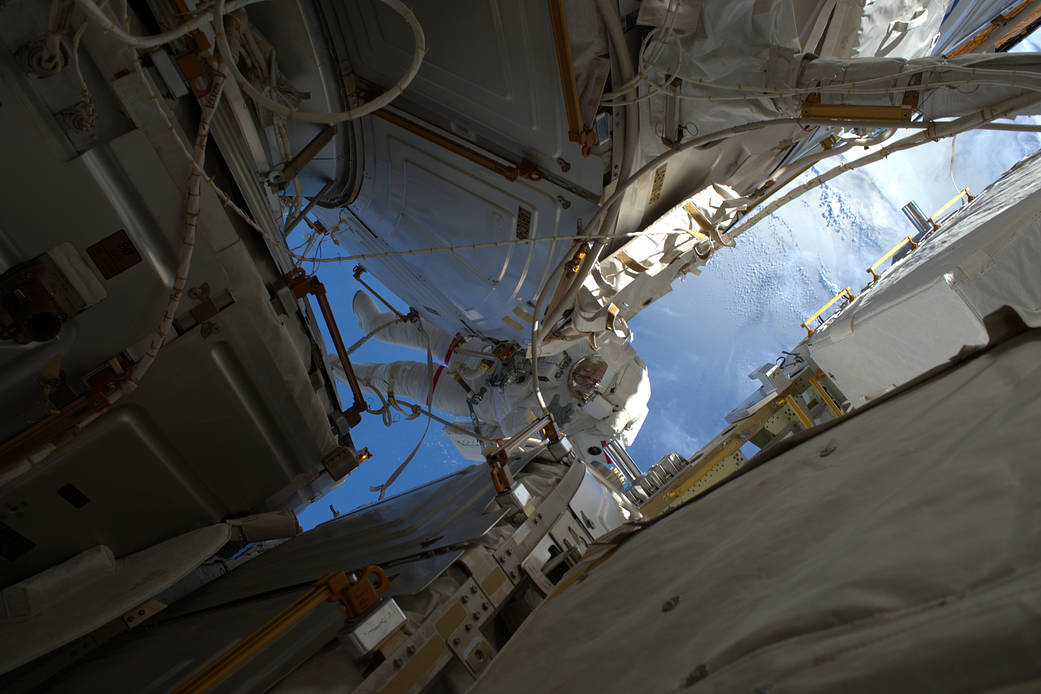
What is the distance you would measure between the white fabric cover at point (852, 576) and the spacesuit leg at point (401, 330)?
340 cm

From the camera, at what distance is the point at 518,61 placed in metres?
2.63

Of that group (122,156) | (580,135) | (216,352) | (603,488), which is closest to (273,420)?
(216,352)

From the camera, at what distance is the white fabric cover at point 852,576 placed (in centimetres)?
55

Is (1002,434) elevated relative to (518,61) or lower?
lower

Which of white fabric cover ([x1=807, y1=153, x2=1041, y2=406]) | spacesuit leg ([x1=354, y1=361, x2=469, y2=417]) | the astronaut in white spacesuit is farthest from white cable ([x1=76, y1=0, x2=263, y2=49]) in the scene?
spacesuit leg ([x1=354, y1=361, x2=469, y2=417])

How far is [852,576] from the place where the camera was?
2.22 feet

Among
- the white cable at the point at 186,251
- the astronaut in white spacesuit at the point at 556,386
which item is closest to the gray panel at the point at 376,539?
the white cable at the point at 186,251

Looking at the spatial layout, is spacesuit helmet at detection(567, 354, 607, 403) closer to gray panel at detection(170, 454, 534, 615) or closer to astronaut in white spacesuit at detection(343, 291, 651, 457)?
astronaut in white spacesuit at detection(343, 291, 651, 457)

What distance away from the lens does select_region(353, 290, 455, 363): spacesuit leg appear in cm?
498

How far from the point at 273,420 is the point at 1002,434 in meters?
2.05

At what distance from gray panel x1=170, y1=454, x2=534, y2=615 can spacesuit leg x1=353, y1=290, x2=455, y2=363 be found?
1.93 meters

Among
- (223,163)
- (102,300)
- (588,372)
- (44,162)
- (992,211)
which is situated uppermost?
(223,163)

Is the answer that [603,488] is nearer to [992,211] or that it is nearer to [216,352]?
[216,352]

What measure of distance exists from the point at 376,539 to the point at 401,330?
3461mm
